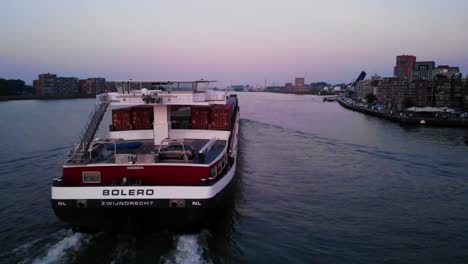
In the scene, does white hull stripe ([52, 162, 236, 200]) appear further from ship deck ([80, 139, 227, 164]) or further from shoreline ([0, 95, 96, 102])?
shoreline ([0, 95, 96, 102])

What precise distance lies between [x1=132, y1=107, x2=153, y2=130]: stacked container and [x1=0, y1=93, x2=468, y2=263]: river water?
3.85m

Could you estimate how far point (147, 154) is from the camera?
10047 mm

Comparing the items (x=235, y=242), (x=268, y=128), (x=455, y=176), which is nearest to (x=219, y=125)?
(x=235, y=242)

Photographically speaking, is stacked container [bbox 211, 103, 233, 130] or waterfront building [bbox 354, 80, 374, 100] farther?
waterfront building [bbox 354, 80, 374, 100]

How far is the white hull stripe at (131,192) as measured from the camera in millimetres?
8609

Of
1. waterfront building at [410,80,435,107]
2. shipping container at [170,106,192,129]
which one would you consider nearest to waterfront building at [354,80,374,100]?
waterfront building at [410,80,435,107]

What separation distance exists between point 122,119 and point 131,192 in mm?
5889

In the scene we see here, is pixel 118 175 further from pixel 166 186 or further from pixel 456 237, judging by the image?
pixel 456 237

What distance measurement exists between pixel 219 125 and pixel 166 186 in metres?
5.67

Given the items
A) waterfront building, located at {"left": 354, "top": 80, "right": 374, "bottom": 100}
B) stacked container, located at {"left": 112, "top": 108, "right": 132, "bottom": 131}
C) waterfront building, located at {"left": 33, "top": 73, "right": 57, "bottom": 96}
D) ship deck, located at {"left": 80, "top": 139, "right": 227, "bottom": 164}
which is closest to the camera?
ship deck, located at {"left": 80, "top": 139, "right": 227, "bottom": 164}

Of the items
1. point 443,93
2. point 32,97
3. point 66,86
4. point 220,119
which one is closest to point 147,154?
point 220,119

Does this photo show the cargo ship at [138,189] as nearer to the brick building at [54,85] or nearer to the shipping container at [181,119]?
the shipping container at [181,119]

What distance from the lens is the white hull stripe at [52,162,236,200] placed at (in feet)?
28.2

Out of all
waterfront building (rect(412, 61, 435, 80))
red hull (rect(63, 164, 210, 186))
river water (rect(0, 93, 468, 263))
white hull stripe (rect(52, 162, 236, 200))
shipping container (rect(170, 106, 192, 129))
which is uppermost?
waterfront building (rect(412, 61, 435, 80))
